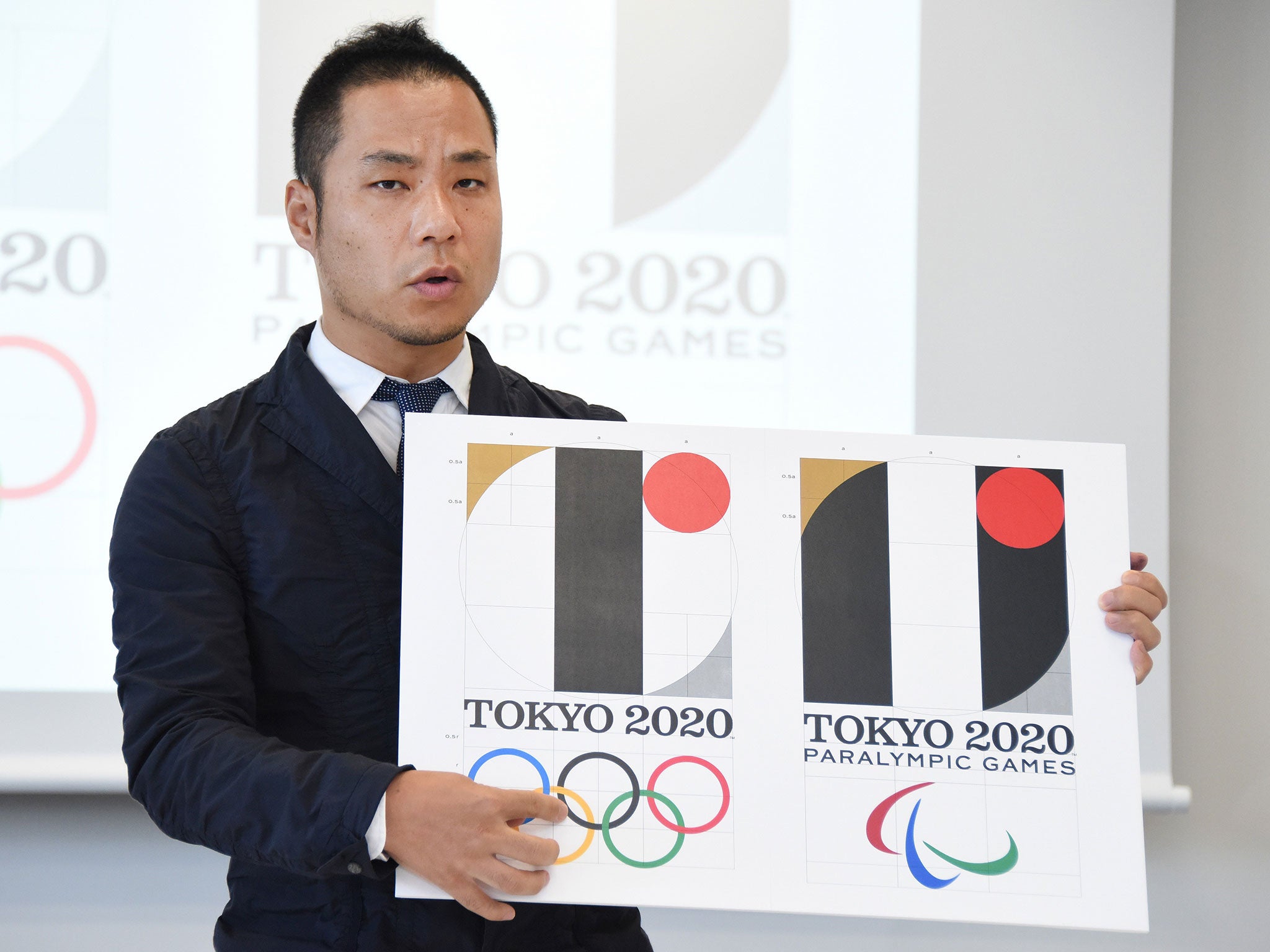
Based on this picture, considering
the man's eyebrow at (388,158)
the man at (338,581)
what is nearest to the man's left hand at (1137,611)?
the man at (338,581)

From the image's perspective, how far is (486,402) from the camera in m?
1.25

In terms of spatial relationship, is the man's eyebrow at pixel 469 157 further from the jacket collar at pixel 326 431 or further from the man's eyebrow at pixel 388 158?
the jacket collar at pixel 326 431

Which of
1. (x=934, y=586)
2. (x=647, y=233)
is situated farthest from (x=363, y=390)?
(x=647, y=233)

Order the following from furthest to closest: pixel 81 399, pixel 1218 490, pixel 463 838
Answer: pixel 1218 490 → pixel 81 399 → pixel 463 838

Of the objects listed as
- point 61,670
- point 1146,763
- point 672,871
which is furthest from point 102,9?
point 1146,763

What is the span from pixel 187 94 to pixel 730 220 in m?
1.08

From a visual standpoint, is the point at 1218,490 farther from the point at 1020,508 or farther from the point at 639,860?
the point at 639,860

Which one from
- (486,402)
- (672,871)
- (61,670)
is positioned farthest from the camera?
(61,670)

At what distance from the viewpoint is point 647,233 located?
2139 mm

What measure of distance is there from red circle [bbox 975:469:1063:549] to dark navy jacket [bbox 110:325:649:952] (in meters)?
0.59

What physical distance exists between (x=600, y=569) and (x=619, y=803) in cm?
23

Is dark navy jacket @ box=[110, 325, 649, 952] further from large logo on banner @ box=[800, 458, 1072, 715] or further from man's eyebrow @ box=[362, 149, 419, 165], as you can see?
large logo on banner @ box=[800, 458, 1072, 715]

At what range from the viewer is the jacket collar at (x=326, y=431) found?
1133mm

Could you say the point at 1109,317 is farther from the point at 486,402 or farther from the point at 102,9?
the point at 102,9
